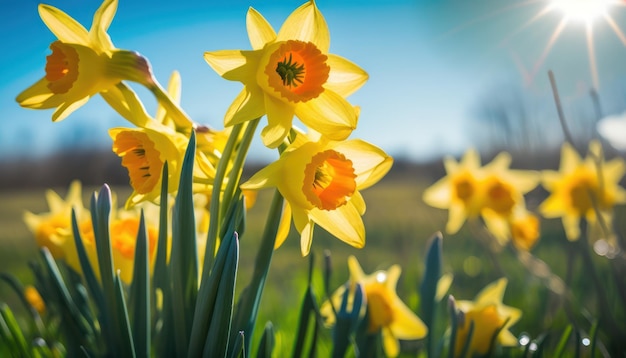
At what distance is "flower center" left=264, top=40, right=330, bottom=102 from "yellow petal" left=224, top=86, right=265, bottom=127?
0.03m

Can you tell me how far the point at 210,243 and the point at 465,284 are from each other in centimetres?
199

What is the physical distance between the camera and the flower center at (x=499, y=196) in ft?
6.25

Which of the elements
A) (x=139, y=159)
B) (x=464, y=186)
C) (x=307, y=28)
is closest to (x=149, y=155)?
(x=139, y=159)

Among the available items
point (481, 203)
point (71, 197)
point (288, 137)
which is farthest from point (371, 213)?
point (288, 137)

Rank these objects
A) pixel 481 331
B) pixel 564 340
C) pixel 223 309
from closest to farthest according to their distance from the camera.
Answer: pixel 223 309, pixel 564 340, pixel 481 331

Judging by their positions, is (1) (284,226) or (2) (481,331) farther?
(2) (481,331)

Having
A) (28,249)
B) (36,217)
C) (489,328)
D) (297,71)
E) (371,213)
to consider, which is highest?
(297,71)

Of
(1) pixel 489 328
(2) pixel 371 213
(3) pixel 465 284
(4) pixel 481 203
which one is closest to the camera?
(1) pixel 489 328

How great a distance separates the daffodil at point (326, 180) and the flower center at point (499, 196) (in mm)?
1227

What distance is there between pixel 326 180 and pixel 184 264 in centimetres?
22

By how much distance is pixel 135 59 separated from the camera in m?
0.78

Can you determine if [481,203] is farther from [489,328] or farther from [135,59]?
[135,59]

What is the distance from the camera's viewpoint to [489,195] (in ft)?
6.45

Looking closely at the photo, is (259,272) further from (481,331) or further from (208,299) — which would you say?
(481,331)
